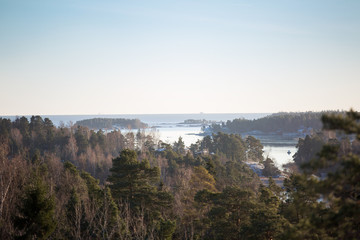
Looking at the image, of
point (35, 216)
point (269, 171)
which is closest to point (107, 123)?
point (269, 171)

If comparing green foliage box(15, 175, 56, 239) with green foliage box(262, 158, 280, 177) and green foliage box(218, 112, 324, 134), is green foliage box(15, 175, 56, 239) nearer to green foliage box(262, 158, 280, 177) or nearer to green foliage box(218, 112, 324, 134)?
green foliage box(262, 158, 280, 177)

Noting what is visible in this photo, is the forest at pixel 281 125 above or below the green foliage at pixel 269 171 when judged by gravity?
above

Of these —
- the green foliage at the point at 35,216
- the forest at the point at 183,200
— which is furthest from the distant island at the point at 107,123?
the green foliage at the point at 35,216

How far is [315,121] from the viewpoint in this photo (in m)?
116

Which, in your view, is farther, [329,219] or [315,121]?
[315,121]

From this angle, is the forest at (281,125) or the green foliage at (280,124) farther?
the green foliage at (280,124)

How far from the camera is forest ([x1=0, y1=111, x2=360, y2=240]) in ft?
18.4

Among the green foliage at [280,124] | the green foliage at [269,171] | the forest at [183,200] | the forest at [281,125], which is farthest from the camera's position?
the green foliage at [280,124]

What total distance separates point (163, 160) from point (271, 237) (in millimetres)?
32961

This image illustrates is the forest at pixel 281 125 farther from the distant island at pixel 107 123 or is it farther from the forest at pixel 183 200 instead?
→ the forest at pixel 183 200

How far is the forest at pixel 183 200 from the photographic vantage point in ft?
18.4

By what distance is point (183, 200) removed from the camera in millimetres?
23516

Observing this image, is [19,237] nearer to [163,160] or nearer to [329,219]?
[329,219]

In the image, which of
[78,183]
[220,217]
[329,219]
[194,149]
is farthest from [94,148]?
[329,219]
